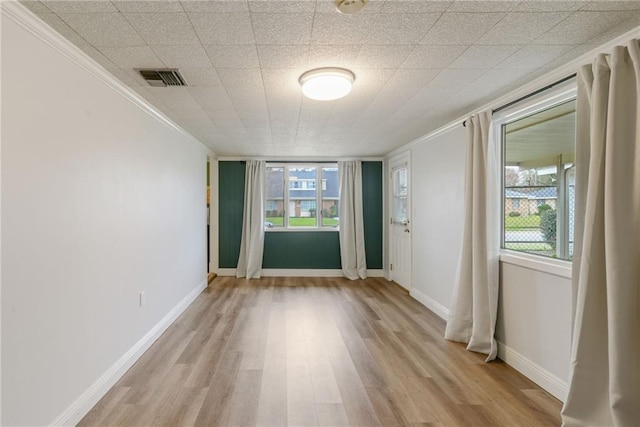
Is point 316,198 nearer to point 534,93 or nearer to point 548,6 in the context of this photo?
point 534,93

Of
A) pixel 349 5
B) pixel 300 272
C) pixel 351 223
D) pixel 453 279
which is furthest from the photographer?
pixel 300 272

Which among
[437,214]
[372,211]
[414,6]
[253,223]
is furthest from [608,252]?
[253,223]

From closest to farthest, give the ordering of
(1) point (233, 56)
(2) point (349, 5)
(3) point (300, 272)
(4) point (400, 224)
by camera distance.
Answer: (2) point (349, 5)
(1) point (233, 56)
(4) point (400, 224)
(3) point (300, 272)

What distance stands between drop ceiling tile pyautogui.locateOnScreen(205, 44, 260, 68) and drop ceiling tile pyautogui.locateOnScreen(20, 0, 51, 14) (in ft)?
2.42

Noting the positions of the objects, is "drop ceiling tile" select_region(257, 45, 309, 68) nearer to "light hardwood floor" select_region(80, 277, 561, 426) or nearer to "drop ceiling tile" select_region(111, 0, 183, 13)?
"drop ceiling tile" select_region(111, 0, 183, 13)

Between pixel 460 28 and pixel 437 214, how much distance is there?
2.63 metres

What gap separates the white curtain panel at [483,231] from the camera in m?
2.72

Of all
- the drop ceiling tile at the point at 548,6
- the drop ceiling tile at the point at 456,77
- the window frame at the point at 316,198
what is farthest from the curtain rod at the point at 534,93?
the window frame at the point at 316,198

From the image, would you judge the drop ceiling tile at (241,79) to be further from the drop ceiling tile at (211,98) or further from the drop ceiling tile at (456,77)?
the drop ceiling tile at (456,77)

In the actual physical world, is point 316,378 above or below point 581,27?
below

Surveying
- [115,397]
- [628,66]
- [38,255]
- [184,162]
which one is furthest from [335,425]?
[184,162]

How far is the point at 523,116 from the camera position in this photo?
2592 millimetres

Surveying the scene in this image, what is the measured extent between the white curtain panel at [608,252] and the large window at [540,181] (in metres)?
0.46

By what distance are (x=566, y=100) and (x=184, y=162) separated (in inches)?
154
